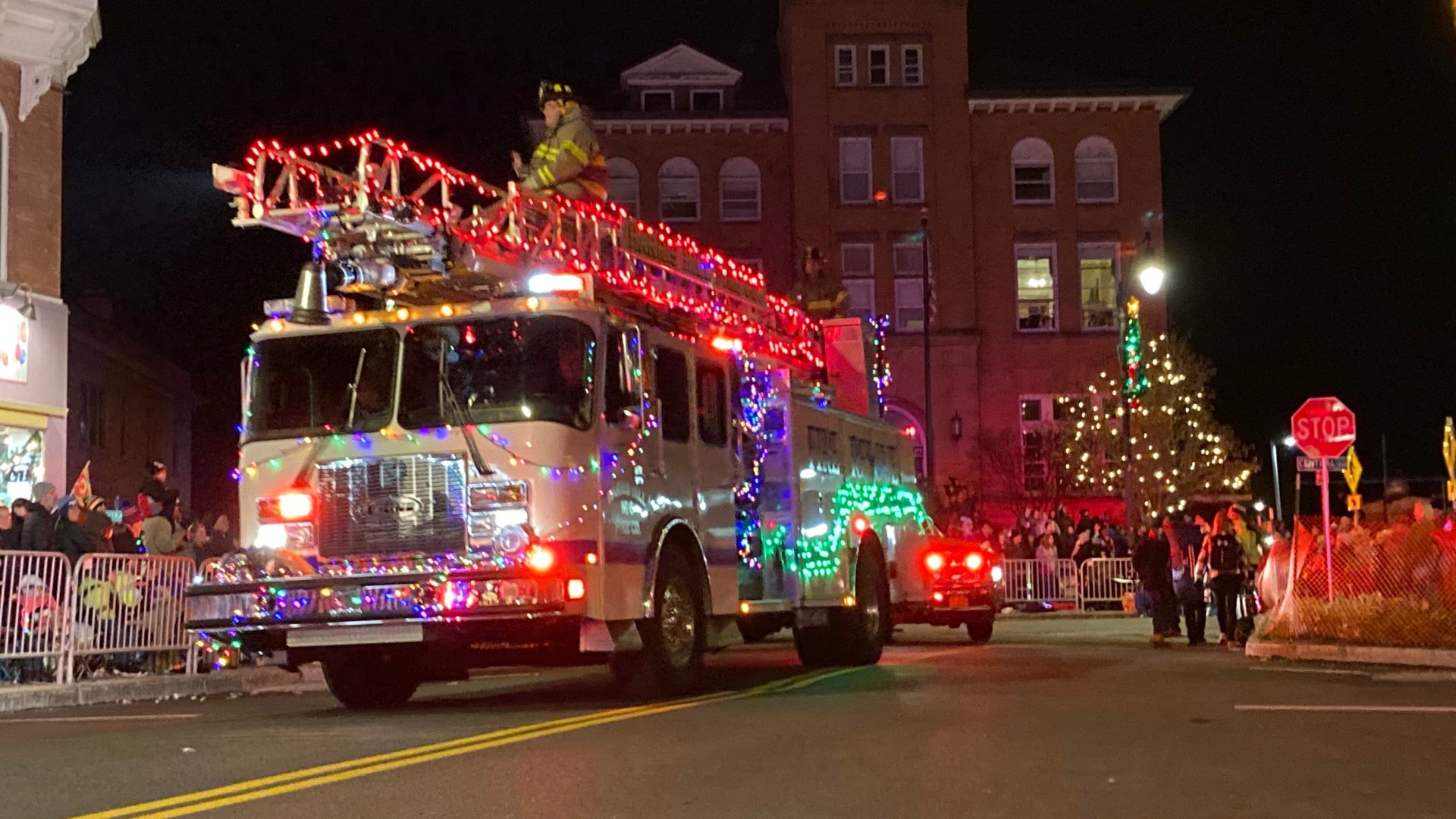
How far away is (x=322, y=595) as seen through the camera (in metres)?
11.3

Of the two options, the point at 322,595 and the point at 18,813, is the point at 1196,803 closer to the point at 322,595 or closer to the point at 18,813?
the point at 18,813

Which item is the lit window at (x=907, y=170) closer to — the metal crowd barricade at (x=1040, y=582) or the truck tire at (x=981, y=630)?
the metal crowd barricade at (x=1040, y=582)

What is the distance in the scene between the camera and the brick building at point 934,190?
4759 centimetres

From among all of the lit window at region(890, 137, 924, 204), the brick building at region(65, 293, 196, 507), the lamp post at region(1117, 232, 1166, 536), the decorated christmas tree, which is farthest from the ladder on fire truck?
the lit window at region(890, 137, 924, 204)

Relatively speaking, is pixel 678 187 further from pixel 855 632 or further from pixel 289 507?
pixel 289 507

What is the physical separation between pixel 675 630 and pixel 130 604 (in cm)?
590

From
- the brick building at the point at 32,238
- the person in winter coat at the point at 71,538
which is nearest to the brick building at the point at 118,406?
the brick building at the point at 32,238

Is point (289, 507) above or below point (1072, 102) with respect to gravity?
below

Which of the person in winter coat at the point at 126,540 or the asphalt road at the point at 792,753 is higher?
the person in winter coat at the point at 126,540

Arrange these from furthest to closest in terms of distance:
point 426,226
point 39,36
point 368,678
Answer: point 39,36 → point 368,678 → point 426,226

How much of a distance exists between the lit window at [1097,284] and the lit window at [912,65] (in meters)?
6.68

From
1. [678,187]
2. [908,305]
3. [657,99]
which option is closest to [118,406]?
[678,187]

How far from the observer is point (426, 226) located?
11.2 metres

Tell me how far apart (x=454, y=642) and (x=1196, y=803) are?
575 centimetres
